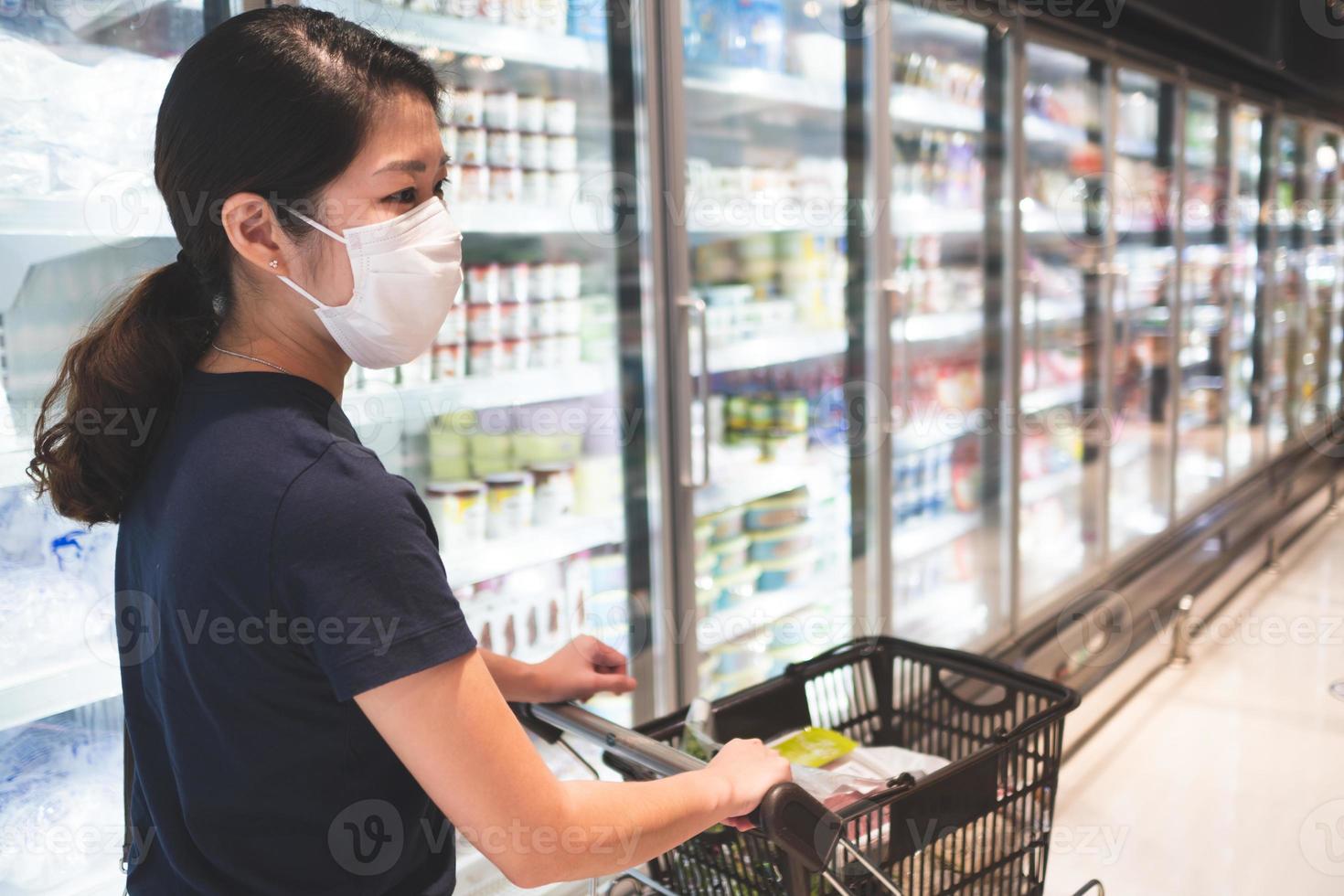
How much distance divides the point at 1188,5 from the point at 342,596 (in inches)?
126

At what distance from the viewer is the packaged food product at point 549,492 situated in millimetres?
2350

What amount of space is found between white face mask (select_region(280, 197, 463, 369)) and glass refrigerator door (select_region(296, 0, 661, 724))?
34.4 inches

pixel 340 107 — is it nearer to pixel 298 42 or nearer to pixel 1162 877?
pixel 298 42

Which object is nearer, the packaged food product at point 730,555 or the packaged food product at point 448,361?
the packaged food product at point 448,361

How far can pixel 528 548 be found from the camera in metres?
2.20

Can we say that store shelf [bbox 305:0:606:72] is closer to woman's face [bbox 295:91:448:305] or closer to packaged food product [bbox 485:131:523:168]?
packaged food product [bbox 485:131:523:168]

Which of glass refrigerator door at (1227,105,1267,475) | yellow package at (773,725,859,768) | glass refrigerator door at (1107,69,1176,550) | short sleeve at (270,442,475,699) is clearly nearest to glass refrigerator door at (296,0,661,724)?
yellow package at (773,725,859,768)

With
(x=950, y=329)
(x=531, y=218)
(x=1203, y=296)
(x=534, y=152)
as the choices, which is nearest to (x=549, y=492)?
(x=531, y=218)

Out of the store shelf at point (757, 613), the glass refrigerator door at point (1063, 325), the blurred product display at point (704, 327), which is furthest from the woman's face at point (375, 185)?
the glass refrigerator door at point (1063, 325)

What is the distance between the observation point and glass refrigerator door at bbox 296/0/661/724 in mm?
2129

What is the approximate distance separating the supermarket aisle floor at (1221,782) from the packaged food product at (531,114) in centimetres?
189

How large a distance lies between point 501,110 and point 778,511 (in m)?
1.39

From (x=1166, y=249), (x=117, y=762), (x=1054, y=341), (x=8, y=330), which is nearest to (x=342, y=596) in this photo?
(x=8, y=330)

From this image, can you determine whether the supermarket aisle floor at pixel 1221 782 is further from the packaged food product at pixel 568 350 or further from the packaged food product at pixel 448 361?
the packaged food product at pixel 448 361
